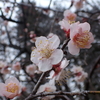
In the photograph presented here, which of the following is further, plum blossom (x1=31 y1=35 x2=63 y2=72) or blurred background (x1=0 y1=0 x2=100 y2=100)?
blurred background (x1=0 y1=0 x2=100 y2=100)

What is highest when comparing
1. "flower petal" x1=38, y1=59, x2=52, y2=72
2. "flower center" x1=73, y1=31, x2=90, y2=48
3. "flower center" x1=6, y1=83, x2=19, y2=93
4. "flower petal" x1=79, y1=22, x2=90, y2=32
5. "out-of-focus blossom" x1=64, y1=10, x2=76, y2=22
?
"out-of-focus blossom" x1=64, y1=10, x2=76, y2=22

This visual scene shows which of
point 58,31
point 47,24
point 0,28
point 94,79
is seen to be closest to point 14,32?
point 0,28

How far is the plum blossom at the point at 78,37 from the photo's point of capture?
76cm

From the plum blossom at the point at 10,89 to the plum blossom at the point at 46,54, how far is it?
181 mm

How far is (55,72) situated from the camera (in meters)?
0.76

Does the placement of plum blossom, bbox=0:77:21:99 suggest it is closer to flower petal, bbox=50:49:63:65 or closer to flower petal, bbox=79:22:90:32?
flower petal, bbox=50:49:63:65

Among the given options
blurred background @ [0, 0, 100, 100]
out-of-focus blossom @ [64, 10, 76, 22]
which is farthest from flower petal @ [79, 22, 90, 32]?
blurred background @ [0, 0, 100, 100]

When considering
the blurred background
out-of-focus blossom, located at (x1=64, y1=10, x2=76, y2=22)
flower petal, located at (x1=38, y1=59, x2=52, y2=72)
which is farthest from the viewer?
the blurred background

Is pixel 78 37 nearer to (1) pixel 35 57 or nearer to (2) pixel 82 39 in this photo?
(2) pixel 82 39

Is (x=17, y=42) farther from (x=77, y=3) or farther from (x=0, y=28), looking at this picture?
(x=77, y=3)

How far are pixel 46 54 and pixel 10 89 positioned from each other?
0.28 m

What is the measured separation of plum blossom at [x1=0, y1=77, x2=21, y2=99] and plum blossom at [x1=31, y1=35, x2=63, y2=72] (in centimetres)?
18

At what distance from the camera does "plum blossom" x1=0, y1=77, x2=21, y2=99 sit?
2.39 feet

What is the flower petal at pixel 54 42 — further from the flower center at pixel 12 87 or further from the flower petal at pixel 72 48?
the flower center at pixel 12 87
